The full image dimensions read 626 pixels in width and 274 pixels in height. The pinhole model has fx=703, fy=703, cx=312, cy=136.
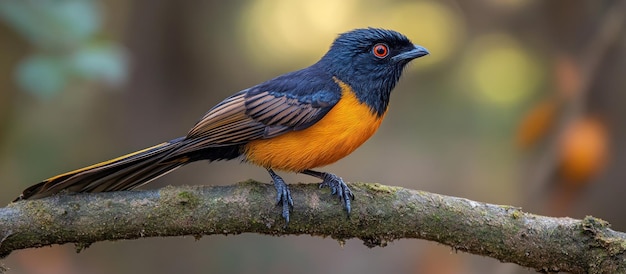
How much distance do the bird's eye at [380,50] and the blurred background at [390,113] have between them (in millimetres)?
2293

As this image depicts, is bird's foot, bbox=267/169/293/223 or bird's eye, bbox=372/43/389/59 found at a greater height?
bird's eye, bbox=372/43/389/59

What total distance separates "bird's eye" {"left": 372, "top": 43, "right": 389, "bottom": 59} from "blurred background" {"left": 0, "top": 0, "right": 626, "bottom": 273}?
2293 mm

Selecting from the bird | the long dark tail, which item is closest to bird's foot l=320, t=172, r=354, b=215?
the bird

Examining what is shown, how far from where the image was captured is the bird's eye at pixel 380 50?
16.3 feet

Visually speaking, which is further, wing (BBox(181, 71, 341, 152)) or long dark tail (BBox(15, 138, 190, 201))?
wing (BBox(181, 71, 341, 152))

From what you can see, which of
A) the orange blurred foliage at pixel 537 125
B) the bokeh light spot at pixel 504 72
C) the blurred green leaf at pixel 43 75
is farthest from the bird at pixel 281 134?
the bokeh light spot at pixel 504 72

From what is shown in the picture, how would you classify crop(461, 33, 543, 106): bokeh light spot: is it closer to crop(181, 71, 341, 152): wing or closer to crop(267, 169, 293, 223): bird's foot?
crop(181, 71, 341, 152): wing

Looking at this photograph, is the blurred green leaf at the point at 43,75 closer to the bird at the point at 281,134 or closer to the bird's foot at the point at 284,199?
the bird at the point at 281,134

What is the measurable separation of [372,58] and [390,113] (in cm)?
613

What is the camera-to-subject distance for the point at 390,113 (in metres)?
11.0

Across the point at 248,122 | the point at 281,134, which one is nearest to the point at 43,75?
the point at 248,122

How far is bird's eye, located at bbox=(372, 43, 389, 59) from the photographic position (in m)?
4.96

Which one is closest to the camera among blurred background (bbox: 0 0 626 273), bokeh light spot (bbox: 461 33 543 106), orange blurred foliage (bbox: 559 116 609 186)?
orange blurred foliage (bbox: 559 116 609 186)

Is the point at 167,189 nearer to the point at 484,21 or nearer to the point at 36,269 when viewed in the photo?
the point at 36,269
